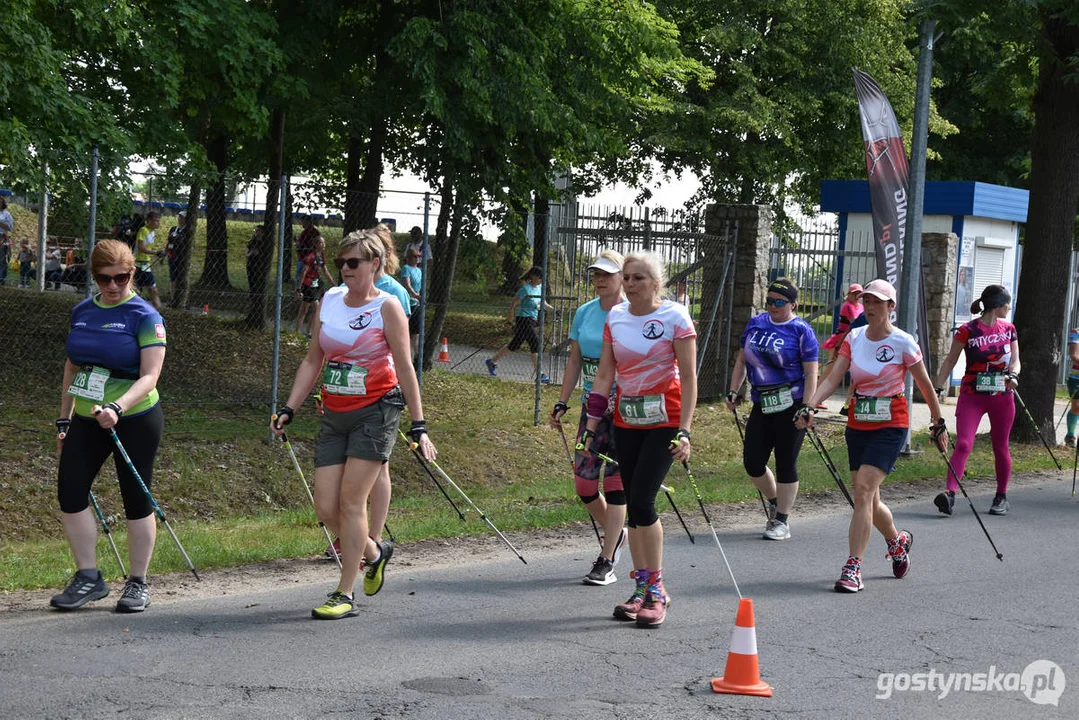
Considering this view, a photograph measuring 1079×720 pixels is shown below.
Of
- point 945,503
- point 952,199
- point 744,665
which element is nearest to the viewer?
point 744,665

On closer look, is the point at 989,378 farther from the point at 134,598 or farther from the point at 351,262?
the point at 134,598

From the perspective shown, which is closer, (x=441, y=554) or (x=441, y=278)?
(x=441, y=554)

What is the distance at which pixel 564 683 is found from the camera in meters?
5.90

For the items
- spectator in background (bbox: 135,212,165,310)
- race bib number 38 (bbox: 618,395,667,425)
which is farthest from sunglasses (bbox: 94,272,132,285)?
spectator in background (bbox: 135,212,165,310)

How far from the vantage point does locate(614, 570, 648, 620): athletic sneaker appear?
7.09m

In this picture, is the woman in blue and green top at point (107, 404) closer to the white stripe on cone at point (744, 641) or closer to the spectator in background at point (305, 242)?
the white stripe on cone at point (744, 641)

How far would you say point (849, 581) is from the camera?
8203 millimetres

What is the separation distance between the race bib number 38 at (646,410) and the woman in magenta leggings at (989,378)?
545 centimetres

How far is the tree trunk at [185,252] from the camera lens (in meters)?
15.2

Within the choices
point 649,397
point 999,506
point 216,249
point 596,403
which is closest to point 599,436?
point 596,403

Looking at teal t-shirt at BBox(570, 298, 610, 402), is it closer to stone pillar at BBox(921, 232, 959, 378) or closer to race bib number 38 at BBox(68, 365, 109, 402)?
race bib number 38 at BBox(68, 365, 109, 402)

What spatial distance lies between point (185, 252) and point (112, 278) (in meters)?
10.8

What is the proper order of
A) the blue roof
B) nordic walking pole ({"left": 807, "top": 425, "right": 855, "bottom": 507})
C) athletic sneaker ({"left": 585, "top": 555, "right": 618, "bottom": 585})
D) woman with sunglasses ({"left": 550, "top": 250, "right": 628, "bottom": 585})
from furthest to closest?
the blue roof
nordic walking pole ({"left": 807, "top": 425, "right": 855, "bottom": 507})
athletic sneaker ({"left": 585, "top": 555, "right": 618, "bottom": 585})
woman with sunglasses ({"left": 550, "top": 250, "right": 628, "bottom": 585})

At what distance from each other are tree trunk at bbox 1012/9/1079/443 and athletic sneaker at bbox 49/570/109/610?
13722mm
